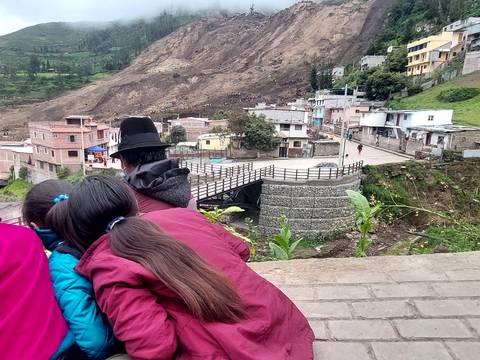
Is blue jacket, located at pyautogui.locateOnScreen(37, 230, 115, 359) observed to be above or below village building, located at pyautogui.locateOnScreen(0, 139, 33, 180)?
above

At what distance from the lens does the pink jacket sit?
107cm

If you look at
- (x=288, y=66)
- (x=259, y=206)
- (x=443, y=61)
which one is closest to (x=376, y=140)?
(x=259, y=206)

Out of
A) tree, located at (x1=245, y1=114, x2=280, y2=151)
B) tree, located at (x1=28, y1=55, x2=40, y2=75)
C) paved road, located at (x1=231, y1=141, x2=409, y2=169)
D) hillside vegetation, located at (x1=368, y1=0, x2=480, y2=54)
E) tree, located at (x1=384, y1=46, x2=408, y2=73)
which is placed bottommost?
paved road, located at (x1=231, y1=141, x2=409, y2=169)

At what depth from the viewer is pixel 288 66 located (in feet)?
240

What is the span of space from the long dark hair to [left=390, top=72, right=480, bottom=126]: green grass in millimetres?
27028

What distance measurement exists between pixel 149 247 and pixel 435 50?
44.8 m

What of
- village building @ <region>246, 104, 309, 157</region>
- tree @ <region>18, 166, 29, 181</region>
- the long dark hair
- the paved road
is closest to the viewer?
the long dark hair

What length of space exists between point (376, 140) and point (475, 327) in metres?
26.9

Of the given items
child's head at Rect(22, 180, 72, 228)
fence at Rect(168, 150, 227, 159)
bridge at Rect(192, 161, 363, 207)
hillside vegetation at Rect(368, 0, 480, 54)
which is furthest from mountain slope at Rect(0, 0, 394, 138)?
child's head at Rect(22, 180, 72, 228)

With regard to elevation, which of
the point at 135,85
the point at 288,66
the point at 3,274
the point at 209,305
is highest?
the point at 288,66

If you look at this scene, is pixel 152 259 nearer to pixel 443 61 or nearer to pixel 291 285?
pixel 291 285

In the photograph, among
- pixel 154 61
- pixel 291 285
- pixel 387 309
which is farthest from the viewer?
pixel 154 61

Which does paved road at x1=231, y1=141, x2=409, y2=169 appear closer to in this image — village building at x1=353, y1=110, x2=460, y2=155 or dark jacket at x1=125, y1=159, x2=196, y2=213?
village building at x1=353, y1=110, x2=460, y2=155

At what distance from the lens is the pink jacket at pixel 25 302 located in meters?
1.07
